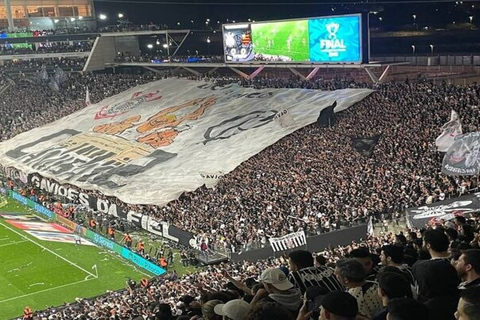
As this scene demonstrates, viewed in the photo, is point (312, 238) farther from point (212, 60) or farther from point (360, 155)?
point (212, 60)

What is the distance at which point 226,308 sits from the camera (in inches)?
214

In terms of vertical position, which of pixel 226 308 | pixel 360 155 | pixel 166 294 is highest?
pixel 226 308

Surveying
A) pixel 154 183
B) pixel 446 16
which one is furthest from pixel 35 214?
pixel 446 16

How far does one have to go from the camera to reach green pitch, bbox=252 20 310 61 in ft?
129

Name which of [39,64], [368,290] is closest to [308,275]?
[368,290]

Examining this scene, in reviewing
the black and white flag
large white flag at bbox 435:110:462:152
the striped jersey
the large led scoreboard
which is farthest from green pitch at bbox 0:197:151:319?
the striped jersey

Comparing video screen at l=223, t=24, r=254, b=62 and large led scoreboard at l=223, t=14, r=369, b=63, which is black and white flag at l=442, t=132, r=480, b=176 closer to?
large led scoreboard at l=223, t=14, r=369, b=63

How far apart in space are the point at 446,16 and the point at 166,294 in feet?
146

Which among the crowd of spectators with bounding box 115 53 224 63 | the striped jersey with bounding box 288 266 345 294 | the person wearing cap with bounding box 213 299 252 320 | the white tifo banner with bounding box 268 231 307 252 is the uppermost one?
the person wearing cap with bounding box 213 299 252 320

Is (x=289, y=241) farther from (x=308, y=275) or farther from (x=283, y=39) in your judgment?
(x=283, y=39)

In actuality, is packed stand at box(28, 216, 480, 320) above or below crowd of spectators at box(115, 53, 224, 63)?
above

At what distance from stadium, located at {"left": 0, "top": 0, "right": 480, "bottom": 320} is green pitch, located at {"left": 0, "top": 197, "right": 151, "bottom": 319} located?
4.0 inches

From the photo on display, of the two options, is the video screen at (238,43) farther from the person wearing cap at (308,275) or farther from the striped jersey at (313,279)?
the striped jersey at (313,279)

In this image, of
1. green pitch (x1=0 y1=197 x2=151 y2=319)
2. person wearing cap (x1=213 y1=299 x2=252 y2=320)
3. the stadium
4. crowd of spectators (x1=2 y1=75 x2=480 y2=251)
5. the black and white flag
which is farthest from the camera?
green pitch (x1=0 y1=197 x2=151 y2=319)
